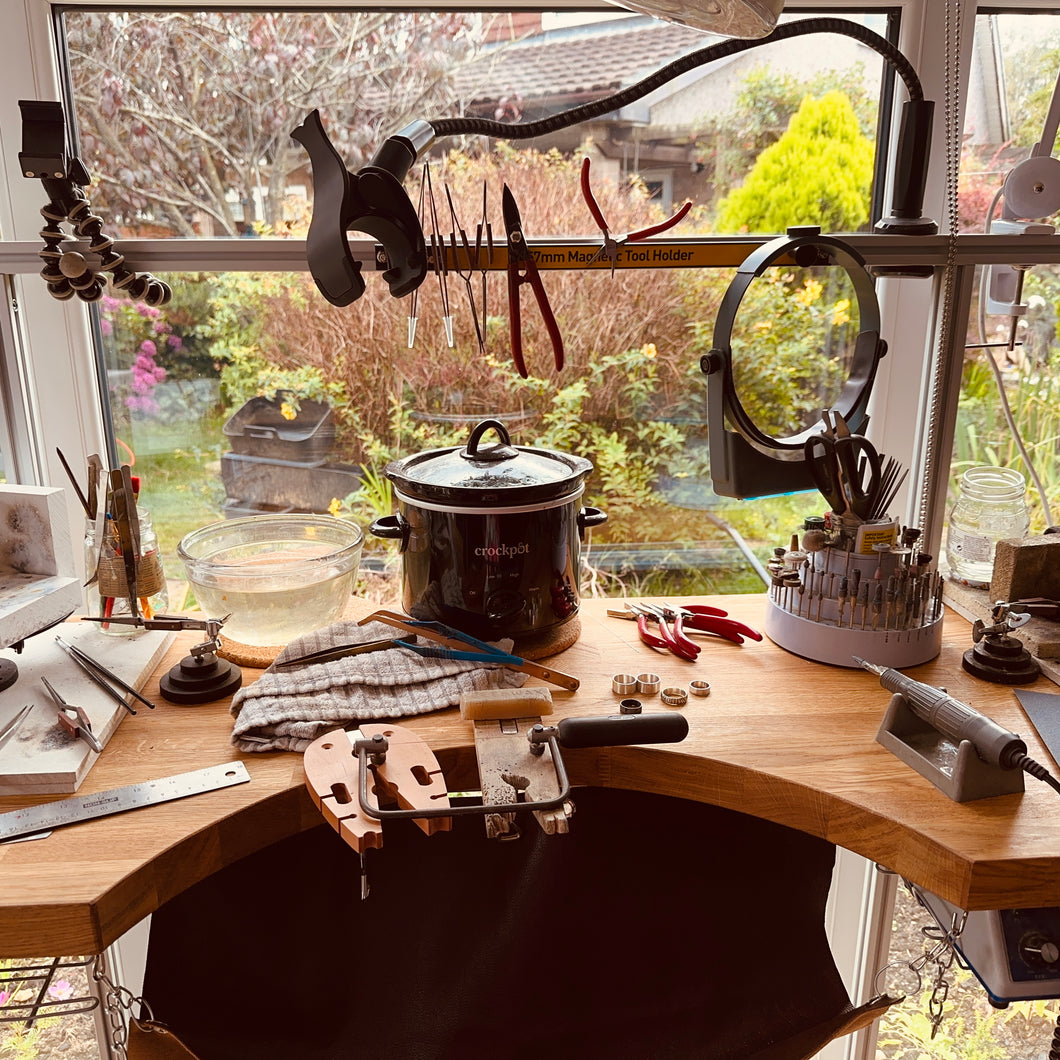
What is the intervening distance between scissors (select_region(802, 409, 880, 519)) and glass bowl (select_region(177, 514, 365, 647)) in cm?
61

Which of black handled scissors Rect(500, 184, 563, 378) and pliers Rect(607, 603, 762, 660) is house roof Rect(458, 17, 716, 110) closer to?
black handled scissors Rect(500, 184, 563, 378)

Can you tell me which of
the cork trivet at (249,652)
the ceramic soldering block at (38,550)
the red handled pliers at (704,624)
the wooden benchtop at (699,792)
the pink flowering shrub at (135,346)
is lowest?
the wooden benchtop at (699,792)

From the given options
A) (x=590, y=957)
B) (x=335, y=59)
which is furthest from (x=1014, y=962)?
(x=335, y=59)

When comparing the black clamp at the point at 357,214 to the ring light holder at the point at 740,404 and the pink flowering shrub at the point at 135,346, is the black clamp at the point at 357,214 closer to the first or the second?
the ring light holder at the point at 740,404

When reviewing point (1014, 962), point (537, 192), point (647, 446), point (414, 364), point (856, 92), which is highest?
point (856, 92)

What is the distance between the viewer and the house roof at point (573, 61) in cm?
153

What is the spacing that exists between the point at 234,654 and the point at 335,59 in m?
0.93

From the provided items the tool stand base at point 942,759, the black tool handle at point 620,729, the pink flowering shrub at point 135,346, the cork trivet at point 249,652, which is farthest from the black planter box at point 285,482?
the tool stand base at point 942,759

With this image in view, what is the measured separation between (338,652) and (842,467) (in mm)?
659

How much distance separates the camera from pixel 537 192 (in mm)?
1647

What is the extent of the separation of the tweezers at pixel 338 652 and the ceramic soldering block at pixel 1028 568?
804 mm

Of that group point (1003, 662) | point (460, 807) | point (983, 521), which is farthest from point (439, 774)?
point (983, 521)

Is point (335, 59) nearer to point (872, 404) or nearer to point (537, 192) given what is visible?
point (537, 192)

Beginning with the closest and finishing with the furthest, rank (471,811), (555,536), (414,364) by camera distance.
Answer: (471,811) → (555,536) → (414,364)
